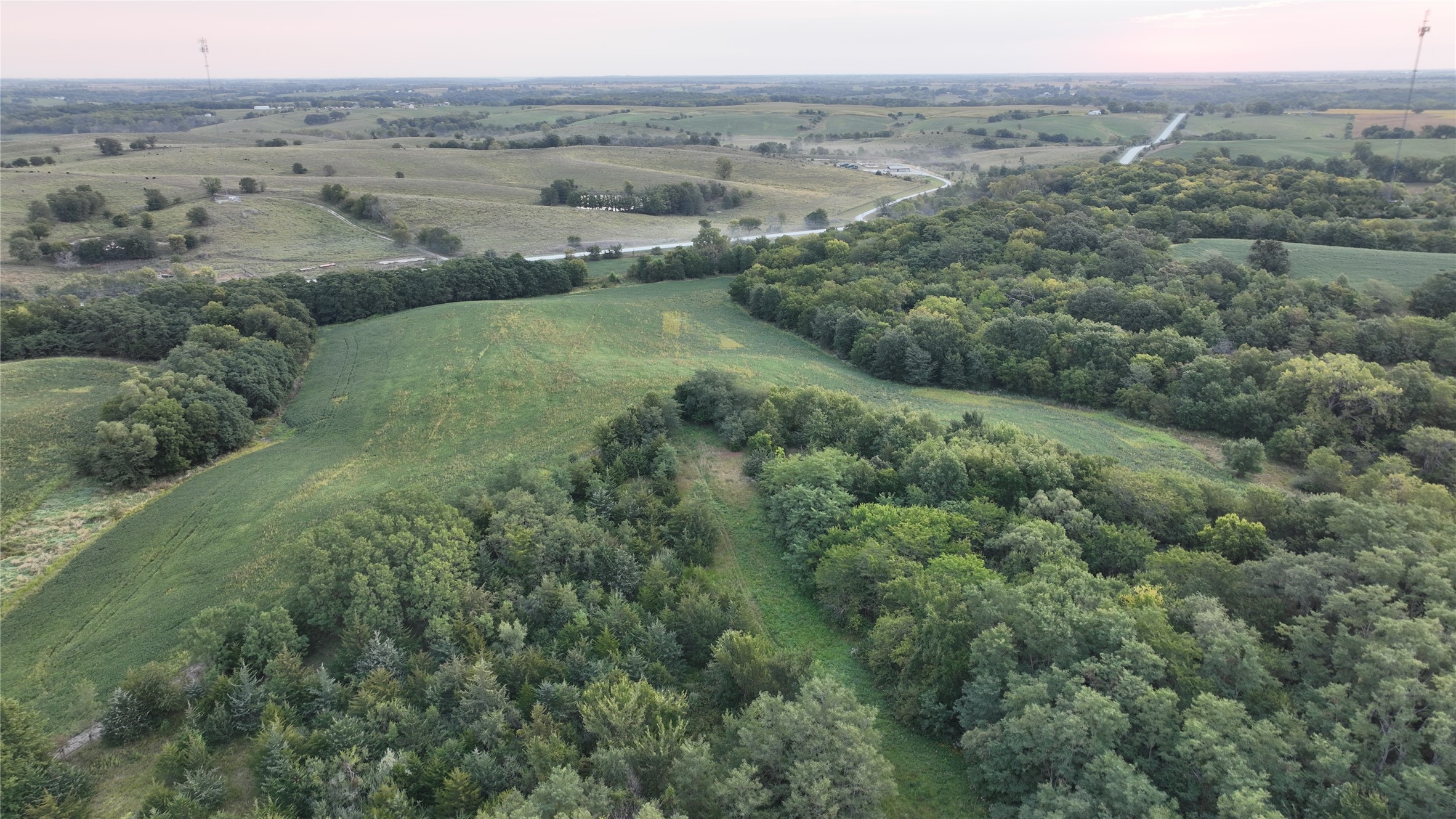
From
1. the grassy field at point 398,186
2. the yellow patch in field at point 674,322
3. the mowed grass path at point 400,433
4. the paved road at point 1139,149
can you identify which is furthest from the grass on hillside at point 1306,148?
the mowed grass path at point 400,433

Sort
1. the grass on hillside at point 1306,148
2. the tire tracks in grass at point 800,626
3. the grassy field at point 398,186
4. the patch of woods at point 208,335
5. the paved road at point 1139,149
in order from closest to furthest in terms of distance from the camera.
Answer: the tire tracks in grass at point 800,626 → the patch of woods at point 208,335 → the grassy field at point 398,186 → the grass on hillside at point 1306,148 → the paved road at point 1139,149

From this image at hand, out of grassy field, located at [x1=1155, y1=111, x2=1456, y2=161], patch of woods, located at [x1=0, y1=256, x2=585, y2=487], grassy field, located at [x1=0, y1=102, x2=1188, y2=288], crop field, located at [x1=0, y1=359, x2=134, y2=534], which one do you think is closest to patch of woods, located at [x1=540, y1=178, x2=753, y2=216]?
grassy field, located at [x1=0, y1=102, x2=1188, y2=288]

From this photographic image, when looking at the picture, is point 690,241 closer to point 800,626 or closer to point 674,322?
point 674,322

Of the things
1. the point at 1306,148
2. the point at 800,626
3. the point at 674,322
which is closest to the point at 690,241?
the point at 674,322

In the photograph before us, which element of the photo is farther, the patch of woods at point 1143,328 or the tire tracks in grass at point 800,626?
the patch of woods at point 1143,328

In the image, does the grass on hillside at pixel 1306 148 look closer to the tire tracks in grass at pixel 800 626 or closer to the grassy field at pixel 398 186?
the grassy field at pixel 398 186

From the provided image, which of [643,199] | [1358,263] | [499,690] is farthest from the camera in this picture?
Result: [643,199]

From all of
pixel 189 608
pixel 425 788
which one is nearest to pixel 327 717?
pixel 425 788

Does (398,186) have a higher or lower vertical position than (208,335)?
higher
